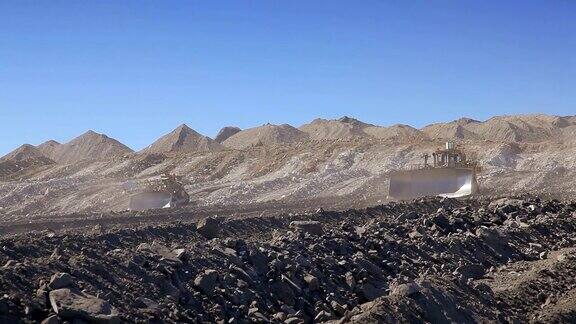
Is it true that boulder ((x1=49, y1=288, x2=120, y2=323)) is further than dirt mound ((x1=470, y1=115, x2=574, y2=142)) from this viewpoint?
No

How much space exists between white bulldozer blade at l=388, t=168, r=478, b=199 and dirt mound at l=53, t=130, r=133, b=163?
43.3m

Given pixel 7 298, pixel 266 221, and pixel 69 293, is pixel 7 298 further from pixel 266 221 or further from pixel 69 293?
pixel 266 221

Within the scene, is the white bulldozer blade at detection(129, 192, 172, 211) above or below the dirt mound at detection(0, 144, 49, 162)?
below

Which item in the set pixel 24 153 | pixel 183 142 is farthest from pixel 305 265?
pixel 24 153

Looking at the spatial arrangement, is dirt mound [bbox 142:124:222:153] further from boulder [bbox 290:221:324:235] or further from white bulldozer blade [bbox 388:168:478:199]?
boulder [bbox 290:221:324:235]

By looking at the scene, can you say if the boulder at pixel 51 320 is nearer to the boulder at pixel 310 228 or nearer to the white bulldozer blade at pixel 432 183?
the boulder at pixel 310 228

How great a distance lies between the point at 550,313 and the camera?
12305 millimetres

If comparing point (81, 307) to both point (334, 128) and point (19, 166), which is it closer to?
point (19, 166)

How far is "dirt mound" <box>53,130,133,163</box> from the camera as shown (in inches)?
2758

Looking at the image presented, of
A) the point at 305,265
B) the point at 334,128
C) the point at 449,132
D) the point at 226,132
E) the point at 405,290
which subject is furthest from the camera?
the point at 226,132

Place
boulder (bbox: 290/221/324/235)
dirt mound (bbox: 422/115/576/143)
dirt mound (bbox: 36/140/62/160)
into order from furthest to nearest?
dirt mound (bbox: 36/140/62/160) < dirt mound (bbox: 422/115/576/143) < boulder (bbox: 290/221/324/235)

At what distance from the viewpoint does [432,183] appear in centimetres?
2895

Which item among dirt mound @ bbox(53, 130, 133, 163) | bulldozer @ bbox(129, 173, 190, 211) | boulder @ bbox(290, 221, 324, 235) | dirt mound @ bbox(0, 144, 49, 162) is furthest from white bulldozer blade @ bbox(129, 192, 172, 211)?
dirt mound @ bbox(53, 130, 133, 163)

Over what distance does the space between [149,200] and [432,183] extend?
433 inches
